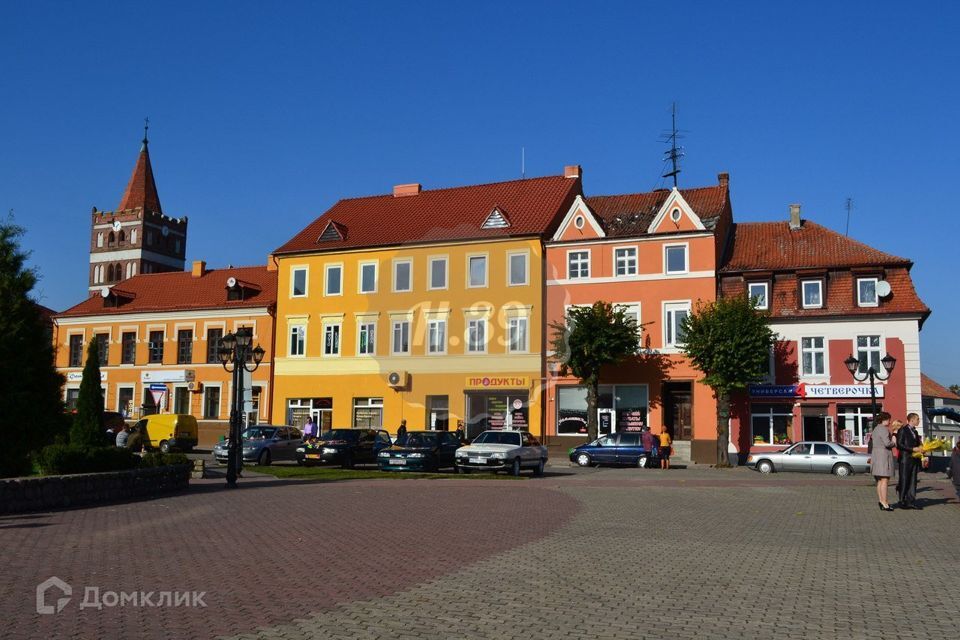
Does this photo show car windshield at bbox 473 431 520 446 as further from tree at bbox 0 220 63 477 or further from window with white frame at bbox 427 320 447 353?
window with white frame at bbox 427 320 447 353

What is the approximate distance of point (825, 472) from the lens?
111 ft

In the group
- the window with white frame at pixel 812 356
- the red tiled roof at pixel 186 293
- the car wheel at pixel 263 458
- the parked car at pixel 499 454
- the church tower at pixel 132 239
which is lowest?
the car wheel at pixel 263 458

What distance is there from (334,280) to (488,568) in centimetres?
4155

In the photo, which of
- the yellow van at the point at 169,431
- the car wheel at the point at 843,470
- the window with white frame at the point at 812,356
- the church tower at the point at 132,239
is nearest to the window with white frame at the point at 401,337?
the yellow van at the point at 169,431

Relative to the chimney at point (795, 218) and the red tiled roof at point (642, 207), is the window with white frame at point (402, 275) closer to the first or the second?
the red tiled roof at point (642, 207)

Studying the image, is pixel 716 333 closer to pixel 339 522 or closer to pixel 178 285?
pixel 339 522

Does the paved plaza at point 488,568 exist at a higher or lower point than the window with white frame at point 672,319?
lower

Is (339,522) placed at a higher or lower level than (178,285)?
lower

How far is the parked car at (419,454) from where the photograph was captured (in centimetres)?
3138

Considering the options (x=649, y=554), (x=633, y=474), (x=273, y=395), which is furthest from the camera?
(x=273, y=395)

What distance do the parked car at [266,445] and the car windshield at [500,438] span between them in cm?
1067

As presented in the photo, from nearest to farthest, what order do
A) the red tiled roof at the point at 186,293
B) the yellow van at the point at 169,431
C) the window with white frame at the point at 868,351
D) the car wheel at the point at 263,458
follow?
the car wheel at the point at 263,458
the window with white frame at the point at 868,351
the yellow van at the point at 169,431
the red tiled roof at the point at 186,293

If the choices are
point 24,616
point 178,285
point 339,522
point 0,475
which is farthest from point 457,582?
point 178,285

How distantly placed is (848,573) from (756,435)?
3244 cm
